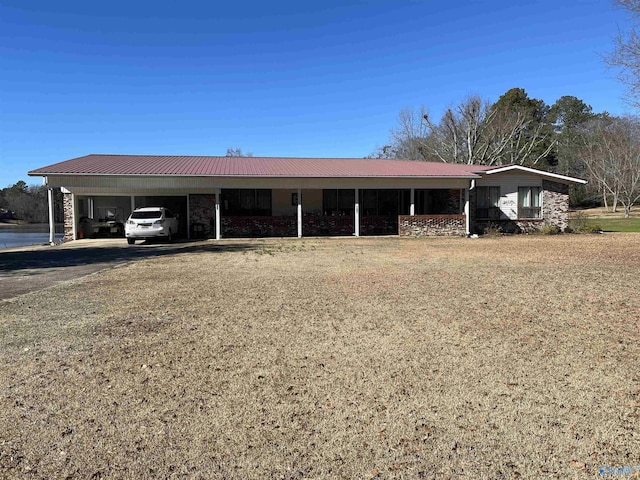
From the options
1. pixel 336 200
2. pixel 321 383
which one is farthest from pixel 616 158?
pixel 321 383

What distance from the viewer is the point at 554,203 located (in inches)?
890

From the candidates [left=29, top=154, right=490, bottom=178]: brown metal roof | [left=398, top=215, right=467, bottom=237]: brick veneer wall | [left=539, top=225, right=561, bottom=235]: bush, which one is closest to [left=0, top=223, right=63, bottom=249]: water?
[left=29, top=154, right=490, bottom=178]: brown metal roof

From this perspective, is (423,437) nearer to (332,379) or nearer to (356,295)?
(332,379)

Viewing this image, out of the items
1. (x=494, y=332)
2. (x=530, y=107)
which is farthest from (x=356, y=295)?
(x=530, y=107)

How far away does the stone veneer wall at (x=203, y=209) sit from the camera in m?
21.0

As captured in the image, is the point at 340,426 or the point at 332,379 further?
the point at 332,379

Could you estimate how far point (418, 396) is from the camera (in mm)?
3459

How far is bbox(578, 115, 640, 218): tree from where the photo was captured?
145 feet

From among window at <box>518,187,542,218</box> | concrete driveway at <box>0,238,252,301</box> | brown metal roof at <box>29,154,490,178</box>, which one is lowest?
concrete driveway at <box>0,238,252,301</box>

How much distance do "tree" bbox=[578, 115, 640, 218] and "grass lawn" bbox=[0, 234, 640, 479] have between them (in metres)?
45.2

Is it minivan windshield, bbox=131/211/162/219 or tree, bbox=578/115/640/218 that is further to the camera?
tree, bbox=578/115/640/218

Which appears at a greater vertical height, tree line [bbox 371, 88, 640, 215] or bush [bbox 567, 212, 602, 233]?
tree line [bbox 371, 88, 640, 215]

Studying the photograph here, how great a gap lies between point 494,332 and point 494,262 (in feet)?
22.1

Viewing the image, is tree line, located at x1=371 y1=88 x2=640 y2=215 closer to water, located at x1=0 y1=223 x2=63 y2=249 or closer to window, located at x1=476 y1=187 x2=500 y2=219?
window, located at x1=476 y1=187 x2=500 y2=219
